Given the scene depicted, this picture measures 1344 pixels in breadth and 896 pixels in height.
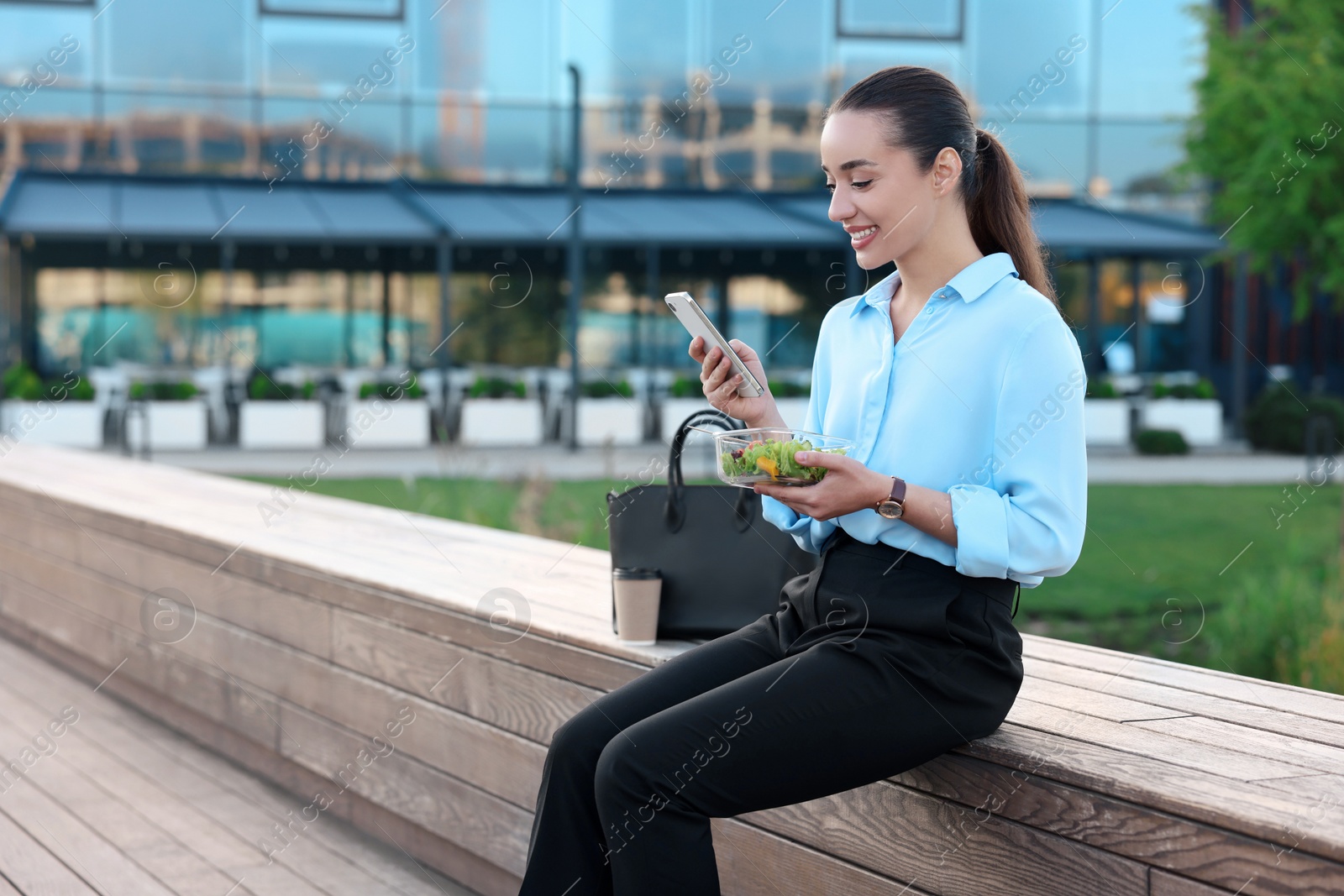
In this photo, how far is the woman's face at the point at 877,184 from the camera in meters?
2.05

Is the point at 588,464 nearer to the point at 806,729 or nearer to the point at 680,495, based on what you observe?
the point at 680,495

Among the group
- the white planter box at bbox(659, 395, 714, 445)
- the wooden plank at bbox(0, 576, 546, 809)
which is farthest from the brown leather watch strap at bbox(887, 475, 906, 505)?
the white planter box at bbox(659, 395, 714, 445)

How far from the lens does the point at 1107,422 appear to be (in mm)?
16797

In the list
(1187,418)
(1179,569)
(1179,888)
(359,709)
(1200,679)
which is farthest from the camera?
(1187,418)

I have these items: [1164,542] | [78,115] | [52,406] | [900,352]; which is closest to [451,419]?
[52,406]

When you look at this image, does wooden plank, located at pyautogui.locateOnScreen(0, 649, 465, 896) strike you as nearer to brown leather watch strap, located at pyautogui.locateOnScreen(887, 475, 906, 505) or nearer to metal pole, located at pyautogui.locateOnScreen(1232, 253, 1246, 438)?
brown leather watch strap, located at pyautogui.locateOnScreen(887, 475, 906, 505)

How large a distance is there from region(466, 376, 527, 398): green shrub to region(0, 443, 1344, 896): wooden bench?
10271 millimetres

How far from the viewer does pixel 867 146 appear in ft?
6.73

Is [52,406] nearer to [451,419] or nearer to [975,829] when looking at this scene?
[451,419]

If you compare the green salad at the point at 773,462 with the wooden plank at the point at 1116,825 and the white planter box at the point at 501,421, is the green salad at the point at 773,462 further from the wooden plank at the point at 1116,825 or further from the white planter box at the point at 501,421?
the white planter box at the point at 501,421

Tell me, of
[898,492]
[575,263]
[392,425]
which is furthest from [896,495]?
[392,425]

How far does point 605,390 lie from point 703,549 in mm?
14983

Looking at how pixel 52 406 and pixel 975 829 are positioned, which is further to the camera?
pixel 52 406

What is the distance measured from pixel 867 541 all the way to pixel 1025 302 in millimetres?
414
